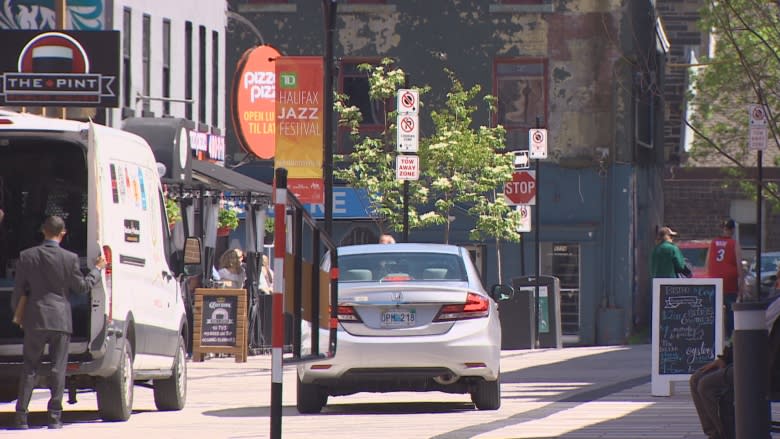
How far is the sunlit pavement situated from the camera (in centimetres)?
1441

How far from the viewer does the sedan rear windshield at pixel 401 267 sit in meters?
17.2

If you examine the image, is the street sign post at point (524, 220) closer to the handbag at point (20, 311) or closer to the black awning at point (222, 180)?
the black awning at point (222, 180)

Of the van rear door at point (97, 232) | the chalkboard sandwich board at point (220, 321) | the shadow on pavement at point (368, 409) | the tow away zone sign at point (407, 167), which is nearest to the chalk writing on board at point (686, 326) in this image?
the shadow on pavement at point (368, 409)

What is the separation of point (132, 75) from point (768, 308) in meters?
25.0

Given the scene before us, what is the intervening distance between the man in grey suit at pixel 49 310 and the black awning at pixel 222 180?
1532cm

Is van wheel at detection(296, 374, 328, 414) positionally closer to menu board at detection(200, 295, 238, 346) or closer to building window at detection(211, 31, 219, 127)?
menu board at detection(200, 295, 238, 346)

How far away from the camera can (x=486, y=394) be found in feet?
55.7

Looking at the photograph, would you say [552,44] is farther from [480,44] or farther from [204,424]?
[204,424]

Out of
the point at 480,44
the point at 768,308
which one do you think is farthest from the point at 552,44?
the point at 768,308

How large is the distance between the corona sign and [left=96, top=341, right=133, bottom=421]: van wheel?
61.1ft

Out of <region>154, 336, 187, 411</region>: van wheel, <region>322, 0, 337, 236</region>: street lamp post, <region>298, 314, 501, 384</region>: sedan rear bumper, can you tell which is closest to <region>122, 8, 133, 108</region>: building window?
<region>322, 0, 337, 236</region>: street lamp post

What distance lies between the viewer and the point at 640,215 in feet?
158

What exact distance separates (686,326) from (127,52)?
18.5 metres

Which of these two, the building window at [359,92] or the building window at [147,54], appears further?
the building window at [359,92]
